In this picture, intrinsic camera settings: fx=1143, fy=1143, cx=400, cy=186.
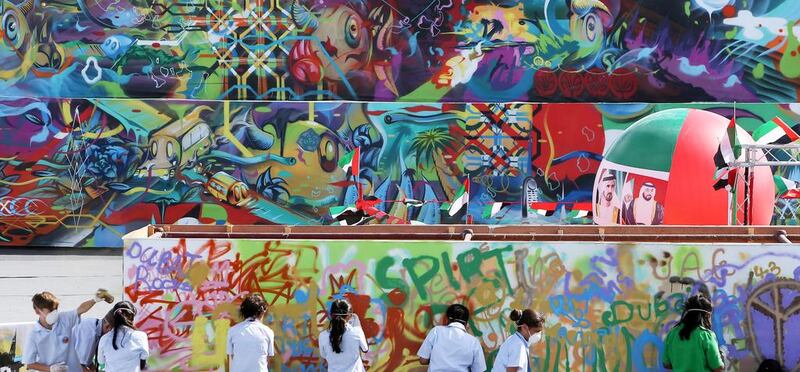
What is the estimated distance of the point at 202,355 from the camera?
10320mm

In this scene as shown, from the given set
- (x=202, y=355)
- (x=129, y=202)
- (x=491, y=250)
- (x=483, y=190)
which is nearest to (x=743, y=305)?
(x=491, y=250)

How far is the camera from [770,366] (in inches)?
383

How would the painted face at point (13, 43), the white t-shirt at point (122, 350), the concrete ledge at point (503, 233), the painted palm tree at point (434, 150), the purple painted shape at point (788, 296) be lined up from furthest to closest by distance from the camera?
1. the painted face at point (13, 43)
2. the painted palm tree at point (434, 150)
3. the concrete ledge at point (503, 233)
4. the purple painted shape at point (788, 296)
5. the white t-shirt at point (122, 350)

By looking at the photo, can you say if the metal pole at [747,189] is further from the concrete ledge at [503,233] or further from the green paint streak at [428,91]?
the green paint streak at [428,91]

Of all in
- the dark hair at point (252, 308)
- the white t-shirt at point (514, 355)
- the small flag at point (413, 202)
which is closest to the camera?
the white t-shirt at point (514, 355)

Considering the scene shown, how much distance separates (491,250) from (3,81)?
62.8 ft

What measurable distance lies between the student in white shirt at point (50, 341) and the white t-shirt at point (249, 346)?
127cm

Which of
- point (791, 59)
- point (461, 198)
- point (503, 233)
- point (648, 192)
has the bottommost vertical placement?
point (503, 233)

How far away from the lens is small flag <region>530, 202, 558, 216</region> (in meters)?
25.3

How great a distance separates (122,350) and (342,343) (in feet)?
5.55

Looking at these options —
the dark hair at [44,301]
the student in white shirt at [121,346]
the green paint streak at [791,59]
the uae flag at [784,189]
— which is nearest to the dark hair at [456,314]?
the student in white shirt at [121,346]

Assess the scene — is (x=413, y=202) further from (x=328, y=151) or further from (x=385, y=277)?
(x=385, y=277)

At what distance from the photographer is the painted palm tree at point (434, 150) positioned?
1017 inches

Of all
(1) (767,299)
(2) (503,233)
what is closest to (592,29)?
(2) (503,233)
